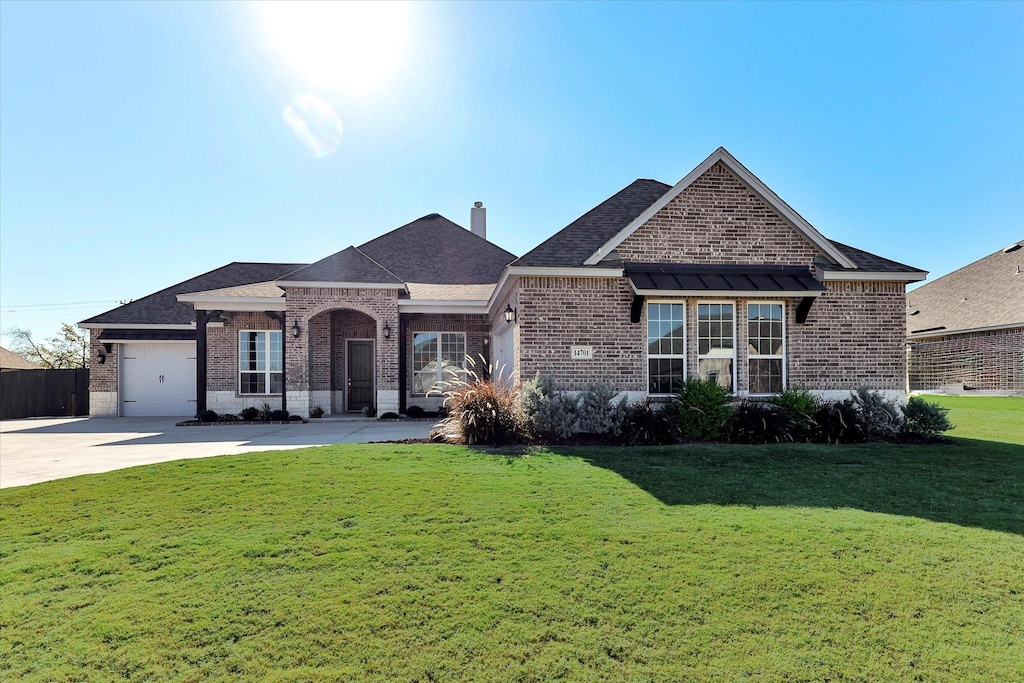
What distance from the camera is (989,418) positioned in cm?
1355

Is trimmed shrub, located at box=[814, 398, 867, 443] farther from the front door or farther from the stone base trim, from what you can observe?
the stone base trim

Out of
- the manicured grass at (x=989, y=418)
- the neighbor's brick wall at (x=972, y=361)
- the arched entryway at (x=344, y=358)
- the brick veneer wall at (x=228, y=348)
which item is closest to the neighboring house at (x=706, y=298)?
the manicured grass at (x=989, y=418)

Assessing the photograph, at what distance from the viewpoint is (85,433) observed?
43.5 ft

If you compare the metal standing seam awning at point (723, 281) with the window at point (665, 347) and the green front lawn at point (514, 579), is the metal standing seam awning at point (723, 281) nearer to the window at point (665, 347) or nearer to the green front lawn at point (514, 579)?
the window at point (665, 347)

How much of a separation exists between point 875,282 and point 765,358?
3083 millimetres

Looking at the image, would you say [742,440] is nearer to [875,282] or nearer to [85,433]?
[875,282]

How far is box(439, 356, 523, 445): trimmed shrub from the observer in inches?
364

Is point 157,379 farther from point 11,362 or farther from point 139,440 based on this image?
point 11,362

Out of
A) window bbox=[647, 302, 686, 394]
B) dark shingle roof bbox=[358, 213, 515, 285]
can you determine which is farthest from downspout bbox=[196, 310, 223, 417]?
window bbox=[647, 302, 686, 394]

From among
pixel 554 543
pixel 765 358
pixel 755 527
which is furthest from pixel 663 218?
pixel 554 543

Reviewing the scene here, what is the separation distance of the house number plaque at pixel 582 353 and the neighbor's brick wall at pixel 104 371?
1691cm

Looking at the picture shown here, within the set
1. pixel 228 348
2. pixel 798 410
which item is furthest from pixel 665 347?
pixel 228 348

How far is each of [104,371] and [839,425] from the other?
22.2 metres

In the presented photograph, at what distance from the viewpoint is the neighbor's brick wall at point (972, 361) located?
20.5 meters
